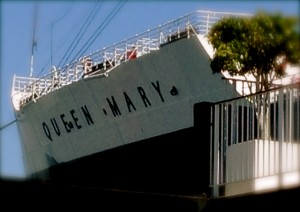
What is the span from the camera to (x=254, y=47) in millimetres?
15391

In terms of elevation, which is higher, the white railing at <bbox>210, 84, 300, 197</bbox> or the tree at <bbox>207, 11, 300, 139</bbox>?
the tree at <bbox>207, 11, 300, 139</bbox>

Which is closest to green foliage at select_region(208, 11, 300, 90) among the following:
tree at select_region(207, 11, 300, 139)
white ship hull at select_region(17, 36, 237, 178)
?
tree at select_region(207, 11, 300, 139)

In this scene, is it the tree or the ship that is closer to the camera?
the tree

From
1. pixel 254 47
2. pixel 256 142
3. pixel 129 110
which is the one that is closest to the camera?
pixel 256 142

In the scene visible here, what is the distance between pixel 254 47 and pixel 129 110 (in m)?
12.4

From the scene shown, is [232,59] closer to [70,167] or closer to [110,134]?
[110,134]

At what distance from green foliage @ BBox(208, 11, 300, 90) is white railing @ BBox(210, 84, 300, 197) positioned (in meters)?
1.61

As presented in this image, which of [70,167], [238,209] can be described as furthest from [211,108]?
[70,167]

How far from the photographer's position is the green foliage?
13.4 metres

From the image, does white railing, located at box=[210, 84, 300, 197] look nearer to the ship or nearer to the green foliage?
the green foliage

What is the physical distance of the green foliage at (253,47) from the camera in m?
13.4

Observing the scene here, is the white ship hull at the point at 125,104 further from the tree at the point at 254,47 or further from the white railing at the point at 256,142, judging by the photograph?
the white railing at the point at 256,142

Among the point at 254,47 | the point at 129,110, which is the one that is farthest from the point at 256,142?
the point at 129,110

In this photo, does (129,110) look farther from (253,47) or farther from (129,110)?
(253,47)
